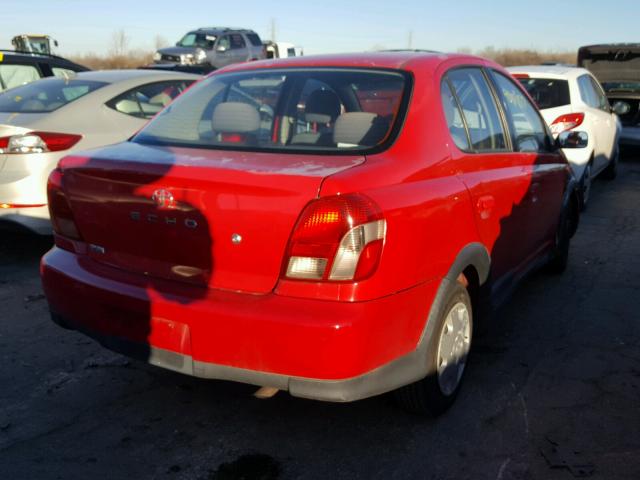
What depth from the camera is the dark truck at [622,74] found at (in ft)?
40.9

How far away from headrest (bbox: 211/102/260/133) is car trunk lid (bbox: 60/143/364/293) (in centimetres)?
39

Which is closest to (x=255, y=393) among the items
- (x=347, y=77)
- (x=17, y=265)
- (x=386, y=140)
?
(x=386, y=140)

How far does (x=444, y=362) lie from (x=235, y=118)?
1594 millimetres

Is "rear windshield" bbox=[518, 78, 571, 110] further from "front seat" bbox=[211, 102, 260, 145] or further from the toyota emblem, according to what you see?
the toyota emblem

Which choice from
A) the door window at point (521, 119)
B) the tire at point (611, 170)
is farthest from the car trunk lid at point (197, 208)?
the tire at point (611, 170)

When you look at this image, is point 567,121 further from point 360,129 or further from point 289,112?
point 360,129

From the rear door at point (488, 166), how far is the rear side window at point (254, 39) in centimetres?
2387

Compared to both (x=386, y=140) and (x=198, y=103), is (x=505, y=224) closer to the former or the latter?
(x=386, y=140)

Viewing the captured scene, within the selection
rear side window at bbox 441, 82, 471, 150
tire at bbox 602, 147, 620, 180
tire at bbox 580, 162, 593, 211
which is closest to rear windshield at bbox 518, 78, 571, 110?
tire at bbox 580, 162, 593, 211

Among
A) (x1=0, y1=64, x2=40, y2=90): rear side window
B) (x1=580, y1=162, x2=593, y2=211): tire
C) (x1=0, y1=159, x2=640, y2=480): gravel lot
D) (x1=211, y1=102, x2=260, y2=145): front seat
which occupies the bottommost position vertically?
(x1=580, y1=162, x2=593, y2=211): tire

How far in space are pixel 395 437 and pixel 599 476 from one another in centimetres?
86

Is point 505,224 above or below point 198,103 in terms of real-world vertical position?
below

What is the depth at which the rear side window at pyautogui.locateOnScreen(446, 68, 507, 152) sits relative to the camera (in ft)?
12.3

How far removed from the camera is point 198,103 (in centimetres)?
397
